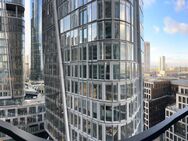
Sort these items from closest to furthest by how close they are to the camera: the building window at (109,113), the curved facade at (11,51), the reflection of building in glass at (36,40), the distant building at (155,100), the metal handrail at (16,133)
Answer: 1. the metal handrail at (16,133)
2. the building window at (109,113)
3. the reflection of building in glass at (36,40)
4. the curved facade at (11,51)
5. the distant building at (155,100)

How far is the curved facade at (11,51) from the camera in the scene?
9117 mm

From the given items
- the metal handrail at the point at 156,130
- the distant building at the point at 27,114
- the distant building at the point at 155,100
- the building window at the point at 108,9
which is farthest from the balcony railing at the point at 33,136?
the distant building at the point at 155,100

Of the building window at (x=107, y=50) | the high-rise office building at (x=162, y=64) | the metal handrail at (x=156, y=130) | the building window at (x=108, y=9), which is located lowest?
the metal handrail at (x=156, y=130)

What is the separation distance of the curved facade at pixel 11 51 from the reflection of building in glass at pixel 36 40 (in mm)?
3316

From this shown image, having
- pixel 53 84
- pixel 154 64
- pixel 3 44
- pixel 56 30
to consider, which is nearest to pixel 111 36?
pixel 154 64

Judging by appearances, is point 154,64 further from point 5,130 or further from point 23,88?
point 23,88

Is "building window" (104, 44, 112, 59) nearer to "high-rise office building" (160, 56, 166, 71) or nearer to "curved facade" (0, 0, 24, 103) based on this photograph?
"high-rise office building" (160, 56, 166, 71)

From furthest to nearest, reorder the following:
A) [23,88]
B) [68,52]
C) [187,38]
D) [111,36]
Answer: [23,88] < [68,52] < [187,38] < [111,36]

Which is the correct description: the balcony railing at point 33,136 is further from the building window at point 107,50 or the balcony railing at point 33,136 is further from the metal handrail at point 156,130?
the building window at point 107,50

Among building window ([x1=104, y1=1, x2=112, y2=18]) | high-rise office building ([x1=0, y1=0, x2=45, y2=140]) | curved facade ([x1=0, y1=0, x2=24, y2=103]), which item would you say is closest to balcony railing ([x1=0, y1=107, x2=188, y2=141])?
building window ([x1=104, y1=1, x2=112, y2=18])

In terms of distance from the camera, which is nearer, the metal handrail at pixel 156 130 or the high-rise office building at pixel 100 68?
the metal handrail at pixel 156 130

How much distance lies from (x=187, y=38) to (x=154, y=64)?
0.93m

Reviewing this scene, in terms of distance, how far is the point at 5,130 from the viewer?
0.26 meters

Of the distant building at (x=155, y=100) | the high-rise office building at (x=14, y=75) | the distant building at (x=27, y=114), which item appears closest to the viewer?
the distant building at (x=27, y=114)
